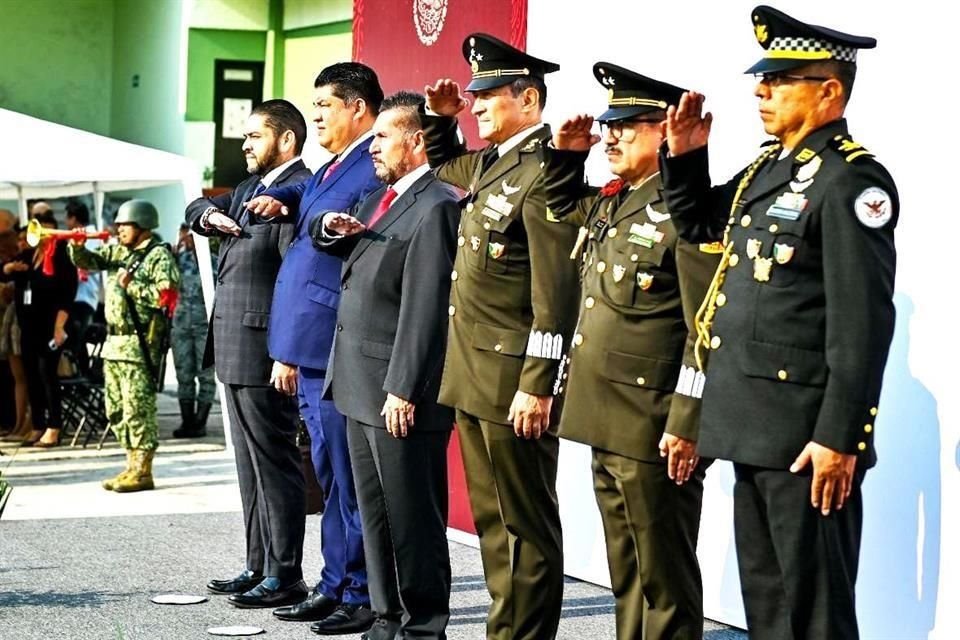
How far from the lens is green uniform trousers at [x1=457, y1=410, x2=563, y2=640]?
5.36 metres

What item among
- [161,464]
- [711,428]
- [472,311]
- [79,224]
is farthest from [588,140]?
[79,224]

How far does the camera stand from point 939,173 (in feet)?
18.1

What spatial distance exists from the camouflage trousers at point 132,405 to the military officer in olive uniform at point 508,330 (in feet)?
17.6

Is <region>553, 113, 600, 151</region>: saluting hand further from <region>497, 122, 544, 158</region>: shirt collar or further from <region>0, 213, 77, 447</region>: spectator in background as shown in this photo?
<region>0, 213, 77, 447</region>: spectator in background

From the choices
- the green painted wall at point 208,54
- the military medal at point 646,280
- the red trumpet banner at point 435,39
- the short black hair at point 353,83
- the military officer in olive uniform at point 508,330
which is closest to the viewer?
the military medal at point 646,280

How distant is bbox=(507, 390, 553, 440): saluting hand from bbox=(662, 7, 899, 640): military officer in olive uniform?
906mm

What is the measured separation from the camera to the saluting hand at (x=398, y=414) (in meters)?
5.57

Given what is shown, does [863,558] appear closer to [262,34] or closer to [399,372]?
[399,372]

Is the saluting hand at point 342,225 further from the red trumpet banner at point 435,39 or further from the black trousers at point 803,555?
the red trumpet banner at point 435,39

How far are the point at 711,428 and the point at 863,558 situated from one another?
180 cm

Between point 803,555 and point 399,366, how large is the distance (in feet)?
6.14

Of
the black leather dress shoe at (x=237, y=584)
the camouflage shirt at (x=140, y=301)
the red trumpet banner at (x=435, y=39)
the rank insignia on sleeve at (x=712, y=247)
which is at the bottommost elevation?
the black leather dress shoe at (x=237, y=584)

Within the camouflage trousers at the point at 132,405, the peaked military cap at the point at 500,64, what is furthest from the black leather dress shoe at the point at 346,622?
the camouflage trousers at the point at 132,405

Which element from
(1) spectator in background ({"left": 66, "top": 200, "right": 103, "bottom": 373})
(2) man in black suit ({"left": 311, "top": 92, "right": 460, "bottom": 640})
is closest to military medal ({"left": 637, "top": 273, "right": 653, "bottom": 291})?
(2) man in black suit ({"left": 311, "top": 92, "right": 460, "bottom": 640})
